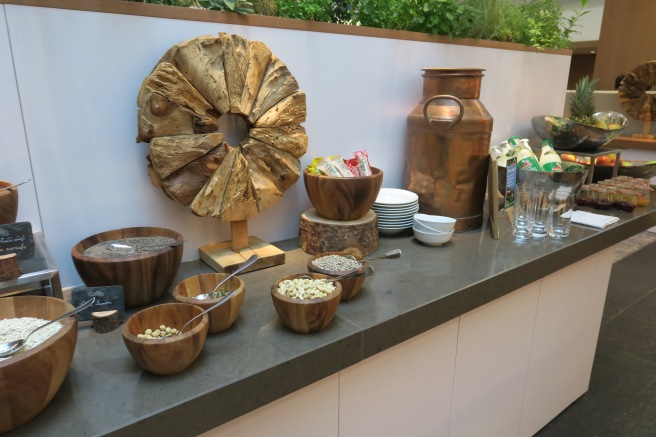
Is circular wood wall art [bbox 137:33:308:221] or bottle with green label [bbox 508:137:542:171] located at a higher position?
circular wood wall art [bbox 137:33:308:221]

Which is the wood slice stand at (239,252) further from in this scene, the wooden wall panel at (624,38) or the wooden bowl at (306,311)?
the wooden wall panel at (624,38)

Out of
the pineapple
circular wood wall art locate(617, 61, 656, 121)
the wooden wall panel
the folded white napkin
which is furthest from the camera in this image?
the wooden wall panel

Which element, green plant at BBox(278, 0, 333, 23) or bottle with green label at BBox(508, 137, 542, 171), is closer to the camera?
green plant at BBox(278, 0, 333, 23)

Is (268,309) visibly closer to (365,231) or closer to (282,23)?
(365,231)

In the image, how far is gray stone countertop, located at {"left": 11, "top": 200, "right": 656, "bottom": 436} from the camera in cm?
71

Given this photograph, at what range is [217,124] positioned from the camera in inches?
46.7

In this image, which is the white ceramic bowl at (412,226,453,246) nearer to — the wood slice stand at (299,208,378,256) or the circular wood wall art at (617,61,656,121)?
the wood slice stand at (299,208,378,256)

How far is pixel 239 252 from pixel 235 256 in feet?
0.10

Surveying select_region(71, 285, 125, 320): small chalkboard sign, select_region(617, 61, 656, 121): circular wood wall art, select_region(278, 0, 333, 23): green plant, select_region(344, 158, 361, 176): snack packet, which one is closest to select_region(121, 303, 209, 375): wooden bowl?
select_region(71, 285, 125, 320): small chalkboard sign

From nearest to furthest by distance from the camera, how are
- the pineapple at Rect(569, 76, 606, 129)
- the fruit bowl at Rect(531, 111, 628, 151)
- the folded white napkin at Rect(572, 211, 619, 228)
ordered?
the folded white napkin at Rect(572, 211, 619, 228) < the fruit bowl at Rect(531, 111, 628, 151) < the pineapple at Rect(569, 76, 606, 129)

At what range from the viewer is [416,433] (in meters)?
1.27

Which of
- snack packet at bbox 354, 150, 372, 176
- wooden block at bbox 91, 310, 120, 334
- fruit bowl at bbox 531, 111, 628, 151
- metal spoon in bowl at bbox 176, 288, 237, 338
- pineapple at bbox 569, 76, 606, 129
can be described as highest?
pineapple at bbox 569, 76, 606, 129

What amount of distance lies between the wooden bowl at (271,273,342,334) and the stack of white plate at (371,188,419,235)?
59 centimetres

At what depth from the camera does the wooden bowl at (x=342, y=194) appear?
4.12ft
